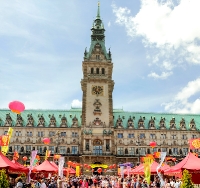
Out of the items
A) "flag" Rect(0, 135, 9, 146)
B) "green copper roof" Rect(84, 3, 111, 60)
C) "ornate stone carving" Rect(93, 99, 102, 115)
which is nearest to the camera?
"flag" Rect(0, 135, 9, 146)

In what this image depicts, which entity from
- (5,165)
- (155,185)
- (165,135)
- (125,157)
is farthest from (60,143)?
(5,165)

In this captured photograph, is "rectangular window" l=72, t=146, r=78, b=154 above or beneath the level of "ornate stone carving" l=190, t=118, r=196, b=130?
beneath

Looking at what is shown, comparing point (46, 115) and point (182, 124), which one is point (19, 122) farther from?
point (182, 124)

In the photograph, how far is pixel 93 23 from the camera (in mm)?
96938

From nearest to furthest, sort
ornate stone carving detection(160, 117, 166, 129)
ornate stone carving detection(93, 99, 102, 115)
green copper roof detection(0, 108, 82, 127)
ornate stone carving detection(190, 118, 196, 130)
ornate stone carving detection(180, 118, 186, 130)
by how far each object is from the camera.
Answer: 1. ornate stone carving detection(93, 99, 102, 115)
2. green copper roof detection(0, 108, 82, 127)
3. ornate stone carving detection(160, 117, 166, 129)
4. ornate stone carving detection(180, 118, 186, 130)
5. ornate stone carving detection(190, 118, 196, 130)

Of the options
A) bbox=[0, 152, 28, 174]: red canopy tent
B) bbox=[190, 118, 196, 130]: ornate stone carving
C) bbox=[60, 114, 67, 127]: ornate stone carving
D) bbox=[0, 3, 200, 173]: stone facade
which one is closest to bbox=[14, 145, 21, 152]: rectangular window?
bbox=[0, 3, 200, 173]: stone facade

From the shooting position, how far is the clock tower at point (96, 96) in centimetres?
8227

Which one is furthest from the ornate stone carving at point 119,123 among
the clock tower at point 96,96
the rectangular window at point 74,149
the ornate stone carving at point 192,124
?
the ornate stone carving at point 192,124

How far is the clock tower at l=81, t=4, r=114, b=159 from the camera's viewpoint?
82.3 metres

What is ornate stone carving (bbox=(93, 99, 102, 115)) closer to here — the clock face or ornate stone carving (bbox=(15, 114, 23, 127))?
the clock face

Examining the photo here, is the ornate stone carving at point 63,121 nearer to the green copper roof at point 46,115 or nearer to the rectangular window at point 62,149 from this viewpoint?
the green copper roof at point 46,115

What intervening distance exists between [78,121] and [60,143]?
9084 mm

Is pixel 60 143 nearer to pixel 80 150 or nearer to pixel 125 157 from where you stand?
pixel 80 150

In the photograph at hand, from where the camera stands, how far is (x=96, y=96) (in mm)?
85562
